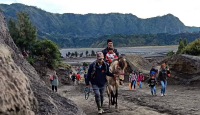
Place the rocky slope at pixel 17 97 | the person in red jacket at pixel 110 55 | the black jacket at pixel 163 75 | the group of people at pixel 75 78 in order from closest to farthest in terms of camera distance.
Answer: the rocky slope at pixel 17 97 → the person in red jacket at pixel 110 55 → the black jacket at pixel 163 75 → the group of people at pixel 75 78

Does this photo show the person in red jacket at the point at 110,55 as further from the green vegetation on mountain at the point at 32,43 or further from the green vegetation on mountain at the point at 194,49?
the green vegetation on mountain at the point at 32,43

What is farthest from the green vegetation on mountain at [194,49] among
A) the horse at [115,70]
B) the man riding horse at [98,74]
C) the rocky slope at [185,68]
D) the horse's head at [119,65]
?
the man riding horse at [98,74]

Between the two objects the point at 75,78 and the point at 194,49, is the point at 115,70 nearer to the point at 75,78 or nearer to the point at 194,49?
the point at 194,49

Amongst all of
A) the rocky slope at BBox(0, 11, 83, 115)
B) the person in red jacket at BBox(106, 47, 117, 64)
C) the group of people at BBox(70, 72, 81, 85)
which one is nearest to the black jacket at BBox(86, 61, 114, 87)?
the person in red jacket at BBox(106, 47, 117, 64)

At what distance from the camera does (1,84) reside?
374 cm

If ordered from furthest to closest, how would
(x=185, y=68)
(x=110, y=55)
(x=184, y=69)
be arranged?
(x=184, y=69)
(x=185, y=68)
(x=110, y=55)

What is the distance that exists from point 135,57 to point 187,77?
12.8m

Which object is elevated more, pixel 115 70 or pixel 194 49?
pixel 194 49

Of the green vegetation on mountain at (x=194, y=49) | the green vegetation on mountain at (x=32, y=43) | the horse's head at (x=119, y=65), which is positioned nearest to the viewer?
the horse's head at (x=119, y=65)

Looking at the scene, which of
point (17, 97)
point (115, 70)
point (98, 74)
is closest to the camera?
point (17, 97)

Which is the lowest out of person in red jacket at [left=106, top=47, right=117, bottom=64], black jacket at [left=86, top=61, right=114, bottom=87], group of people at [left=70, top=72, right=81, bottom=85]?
group of people at [left=70, top=72, right=81, bottom=85]

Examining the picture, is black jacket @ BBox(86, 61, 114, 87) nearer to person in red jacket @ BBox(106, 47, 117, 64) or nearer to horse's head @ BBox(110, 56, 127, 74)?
horse's head @ BBox(110, 56, 127, 74)

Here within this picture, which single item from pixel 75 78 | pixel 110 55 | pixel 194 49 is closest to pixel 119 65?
pixel 110 55

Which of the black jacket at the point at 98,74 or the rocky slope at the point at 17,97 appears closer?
the rocky slope at the point at 17,97
